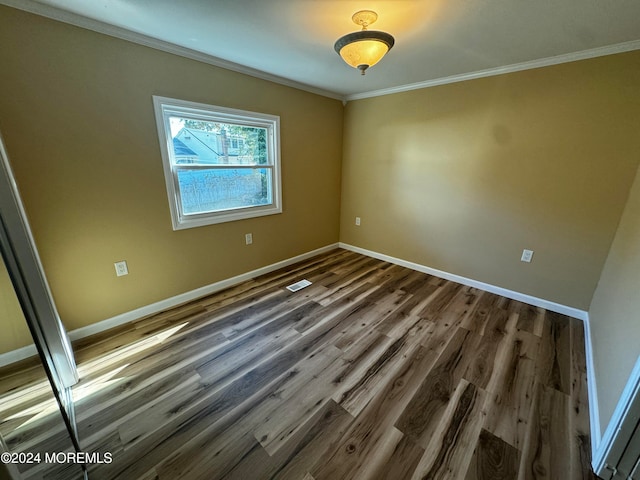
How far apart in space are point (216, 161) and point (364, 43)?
1727 mm

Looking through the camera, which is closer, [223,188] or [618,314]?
[618,314]

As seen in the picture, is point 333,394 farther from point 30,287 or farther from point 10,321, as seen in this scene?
point 30,287

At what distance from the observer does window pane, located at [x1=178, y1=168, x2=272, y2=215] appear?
2453 millimetres

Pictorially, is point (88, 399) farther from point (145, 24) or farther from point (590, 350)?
point (590, 350)

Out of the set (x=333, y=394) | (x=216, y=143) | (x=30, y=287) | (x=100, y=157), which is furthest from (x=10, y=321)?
(x=216, y=143)

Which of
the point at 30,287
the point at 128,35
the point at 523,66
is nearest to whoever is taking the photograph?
the point at 30,287

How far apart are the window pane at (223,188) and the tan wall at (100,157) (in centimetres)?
21

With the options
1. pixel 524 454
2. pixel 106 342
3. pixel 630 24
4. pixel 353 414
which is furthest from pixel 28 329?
pixel 630 24

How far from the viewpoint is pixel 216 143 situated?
2.55m

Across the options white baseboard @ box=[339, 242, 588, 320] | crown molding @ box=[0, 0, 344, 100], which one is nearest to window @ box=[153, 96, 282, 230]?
crown molding @ box=[0, 0, 344, 100]

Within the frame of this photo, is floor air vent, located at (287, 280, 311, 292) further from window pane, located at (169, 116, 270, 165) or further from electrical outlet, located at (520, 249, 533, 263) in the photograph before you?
electrical outlet, located at (520, 249, 533, 263)

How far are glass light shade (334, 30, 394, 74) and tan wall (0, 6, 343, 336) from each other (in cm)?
139

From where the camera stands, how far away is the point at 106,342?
2.01 m

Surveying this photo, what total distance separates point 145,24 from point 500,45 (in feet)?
8.46
